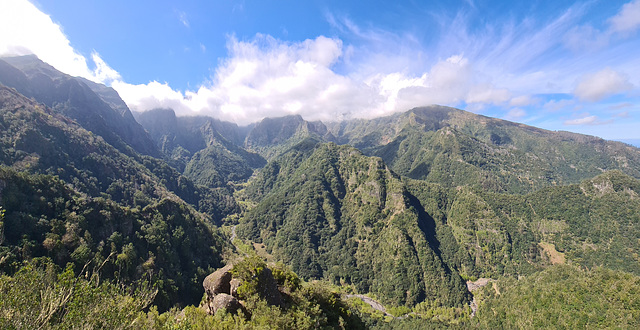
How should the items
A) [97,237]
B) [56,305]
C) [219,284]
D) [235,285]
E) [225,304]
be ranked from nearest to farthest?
[56,305]
[225,304]
[235,285]
[219,284]
[97,237]

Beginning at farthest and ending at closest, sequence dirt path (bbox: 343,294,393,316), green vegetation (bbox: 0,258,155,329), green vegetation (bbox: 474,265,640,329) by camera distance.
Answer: dirt path (bbox: 343,294,393,316) < green vegetation (bbox: 474,265,640,329) < green vegetation (bbox: 0,258,155,329)

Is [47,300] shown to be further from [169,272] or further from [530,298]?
[530,298]

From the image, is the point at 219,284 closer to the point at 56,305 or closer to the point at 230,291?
the point at 230,291

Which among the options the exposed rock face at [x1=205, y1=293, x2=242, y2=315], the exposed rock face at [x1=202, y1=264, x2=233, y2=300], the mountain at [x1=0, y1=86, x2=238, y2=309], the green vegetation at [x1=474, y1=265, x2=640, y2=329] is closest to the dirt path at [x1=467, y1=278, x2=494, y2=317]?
the green vegetation at [x1=474, y1=265, x2=640, y2=329]

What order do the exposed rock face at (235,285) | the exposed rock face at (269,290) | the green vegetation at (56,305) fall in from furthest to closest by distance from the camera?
the exposed rock face at (235,285) < the exposed rock face at (269,290) < the green vegetation at (56,305)

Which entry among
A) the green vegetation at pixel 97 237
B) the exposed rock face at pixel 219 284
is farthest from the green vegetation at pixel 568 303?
the green vegetation at pixel 97 237

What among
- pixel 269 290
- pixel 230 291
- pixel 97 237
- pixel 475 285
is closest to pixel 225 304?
pixel 230 291

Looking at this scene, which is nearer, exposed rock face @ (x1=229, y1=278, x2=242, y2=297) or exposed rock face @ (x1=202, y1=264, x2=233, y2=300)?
exposed rock face @ (x1=229, y1=278, x2=242, y2=297)

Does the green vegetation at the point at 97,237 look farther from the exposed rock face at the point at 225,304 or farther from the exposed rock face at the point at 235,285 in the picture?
the exposed rock face at the point at 225,304

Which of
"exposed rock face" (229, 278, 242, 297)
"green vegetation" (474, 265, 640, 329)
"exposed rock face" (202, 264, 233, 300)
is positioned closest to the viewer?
"exposed rock face" (229, 278, 242, 297)

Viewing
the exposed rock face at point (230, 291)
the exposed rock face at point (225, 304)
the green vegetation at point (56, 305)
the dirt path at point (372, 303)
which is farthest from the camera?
the dirt path at point (372, 303)

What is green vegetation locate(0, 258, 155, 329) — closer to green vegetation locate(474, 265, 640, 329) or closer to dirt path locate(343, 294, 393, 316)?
green vegetation locate(474, 265, 640, 329)

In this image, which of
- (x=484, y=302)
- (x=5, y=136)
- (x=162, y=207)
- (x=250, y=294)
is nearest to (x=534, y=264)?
(x=484, y=302)

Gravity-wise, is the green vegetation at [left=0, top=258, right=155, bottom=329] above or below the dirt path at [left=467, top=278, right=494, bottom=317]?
above
